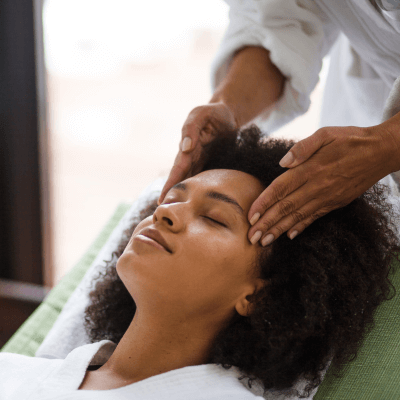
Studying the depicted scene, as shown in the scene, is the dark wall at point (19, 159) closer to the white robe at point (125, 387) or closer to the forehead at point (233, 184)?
the white robe at point (125, 387)

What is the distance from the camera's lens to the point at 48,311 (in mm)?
1649

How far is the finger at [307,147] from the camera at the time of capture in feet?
3.07

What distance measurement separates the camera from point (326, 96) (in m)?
1.68

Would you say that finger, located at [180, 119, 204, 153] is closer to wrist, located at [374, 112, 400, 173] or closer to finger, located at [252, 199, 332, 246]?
finger, located at [252, 199, 332, 246]

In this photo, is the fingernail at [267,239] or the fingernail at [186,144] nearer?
the fingernail at [267,239]

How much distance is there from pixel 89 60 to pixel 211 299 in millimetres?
1905

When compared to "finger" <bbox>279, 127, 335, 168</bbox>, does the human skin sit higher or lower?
lower

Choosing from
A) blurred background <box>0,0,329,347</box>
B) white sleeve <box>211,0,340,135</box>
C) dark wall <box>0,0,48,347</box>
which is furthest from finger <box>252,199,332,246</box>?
dark wall <box>0,0,48,347</box>

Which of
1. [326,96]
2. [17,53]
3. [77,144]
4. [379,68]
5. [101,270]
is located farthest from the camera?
[77,144]

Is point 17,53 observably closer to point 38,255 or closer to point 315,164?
point 38,255

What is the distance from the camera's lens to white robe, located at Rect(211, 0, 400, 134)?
1.28 m

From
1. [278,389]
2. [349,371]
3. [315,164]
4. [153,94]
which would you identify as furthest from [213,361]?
[153,94]

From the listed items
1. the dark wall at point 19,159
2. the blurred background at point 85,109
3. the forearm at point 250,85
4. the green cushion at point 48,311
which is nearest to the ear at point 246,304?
the forearm at point 250,85

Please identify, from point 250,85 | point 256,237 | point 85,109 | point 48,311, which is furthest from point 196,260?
point 85,109
